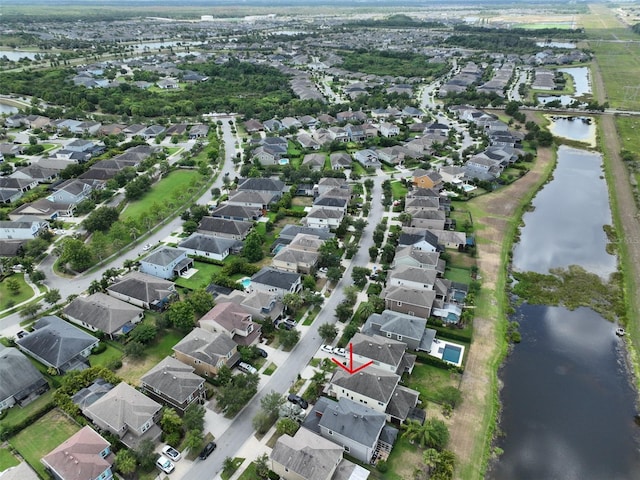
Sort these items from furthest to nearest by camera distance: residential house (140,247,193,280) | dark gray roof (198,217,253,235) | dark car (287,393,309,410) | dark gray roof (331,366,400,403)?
dark gray roof (198,217,253,235), residential house (140,247,193,280), dark car (287,393,309,410), dark gray roof (331,366,400,403)

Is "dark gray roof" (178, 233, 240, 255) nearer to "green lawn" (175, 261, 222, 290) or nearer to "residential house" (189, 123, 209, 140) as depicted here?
A: "green lawn" (175, 261, 222, 290)

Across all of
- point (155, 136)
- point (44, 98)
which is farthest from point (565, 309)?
point (44, 98)

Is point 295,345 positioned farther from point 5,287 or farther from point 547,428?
point 5,287

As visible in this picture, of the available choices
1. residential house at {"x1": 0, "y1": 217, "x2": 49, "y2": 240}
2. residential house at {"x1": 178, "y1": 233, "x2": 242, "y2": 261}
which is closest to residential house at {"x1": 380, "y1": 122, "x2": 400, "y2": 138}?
residential house at {"x1": 178, "y1": 233, "x2": 242, "y2": 261}

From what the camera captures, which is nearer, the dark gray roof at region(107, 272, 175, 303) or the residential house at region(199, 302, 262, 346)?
the residential house at region(199, 302, 262, 346)

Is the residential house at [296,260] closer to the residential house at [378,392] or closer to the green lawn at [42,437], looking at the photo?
the residential house at [378,392]

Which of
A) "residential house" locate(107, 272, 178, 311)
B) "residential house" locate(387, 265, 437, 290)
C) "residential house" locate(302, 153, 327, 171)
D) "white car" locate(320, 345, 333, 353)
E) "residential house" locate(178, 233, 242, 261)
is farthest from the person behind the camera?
"residential house" locate(302, 153, 327, 171)

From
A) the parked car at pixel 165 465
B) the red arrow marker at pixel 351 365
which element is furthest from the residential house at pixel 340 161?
the parked car at pixel 165 465

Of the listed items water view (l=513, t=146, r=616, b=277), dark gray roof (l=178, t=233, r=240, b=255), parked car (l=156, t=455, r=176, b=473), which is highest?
dark gray roof (l=178, t=233, r=240, b=255)

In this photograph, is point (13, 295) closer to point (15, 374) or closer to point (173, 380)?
point (15, 374)
